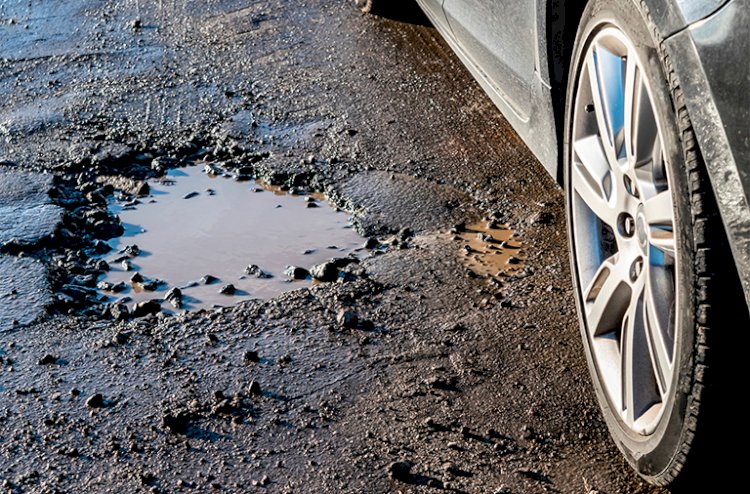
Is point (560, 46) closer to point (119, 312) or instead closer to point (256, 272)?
point (256, 272)

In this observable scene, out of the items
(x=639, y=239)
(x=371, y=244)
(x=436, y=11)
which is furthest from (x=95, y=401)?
(x=436, y=11)

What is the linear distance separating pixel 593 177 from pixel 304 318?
1115mm

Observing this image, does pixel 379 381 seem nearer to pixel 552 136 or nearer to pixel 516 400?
pixel 516 400

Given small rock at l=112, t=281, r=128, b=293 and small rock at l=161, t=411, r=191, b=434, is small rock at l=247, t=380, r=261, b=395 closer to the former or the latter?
small rock at l=161, t=411, r=191, b=434

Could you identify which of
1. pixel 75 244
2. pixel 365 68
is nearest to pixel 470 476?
pixel 75 244

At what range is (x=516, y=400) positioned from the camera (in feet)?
9.23

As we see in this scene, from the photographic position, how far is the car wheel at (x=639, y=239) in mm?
1970

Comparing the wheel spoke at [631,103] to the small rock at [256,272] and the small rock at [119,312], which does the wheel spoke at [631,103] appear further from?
the small rock at [119,312]

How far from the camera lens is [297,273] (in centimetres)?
352

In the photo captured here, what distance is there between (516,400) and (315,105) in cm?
240

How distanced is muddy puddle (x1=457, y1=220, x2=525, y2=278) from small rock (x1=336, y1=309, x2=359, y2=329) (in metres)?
0.50

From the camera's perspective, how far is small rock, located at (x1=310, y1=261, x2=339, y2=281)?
3467 millimetres

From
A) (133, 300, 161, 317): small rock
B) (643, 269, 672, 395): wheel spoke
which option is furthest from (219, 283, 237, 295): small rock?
(643, 269, 672, 395): wheel spoke

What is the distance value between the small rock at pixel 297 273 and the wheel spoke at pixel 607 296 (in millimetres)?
1140
